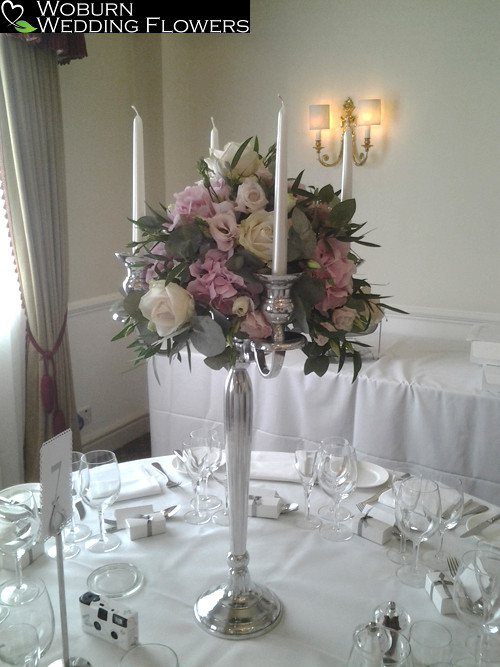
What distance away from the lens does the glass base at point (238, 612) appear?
0.83 metres

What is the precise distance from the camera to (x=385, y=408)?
6.55 ft

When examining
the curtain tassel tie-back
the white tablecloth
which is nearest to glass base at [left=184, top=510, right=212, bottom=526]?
the white tablecloth

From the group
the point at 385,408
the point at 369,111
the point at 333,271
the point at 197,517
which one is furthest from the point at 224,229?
the point at 369,111

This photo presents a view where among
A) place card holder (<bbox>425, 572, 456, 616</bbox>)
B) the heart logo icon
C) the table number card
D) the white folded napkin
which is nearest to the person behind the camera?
the table number card

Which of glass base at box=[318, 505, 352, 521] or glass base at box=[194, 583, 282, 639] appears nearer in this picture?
glass base at box=[194, 583, 282, 639]

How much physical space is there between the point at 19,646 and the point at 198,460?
497 millimetres

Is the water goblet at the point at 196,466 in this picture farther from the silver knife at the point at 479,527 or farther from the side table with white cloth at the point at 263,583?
the silver knife at the point at 479,527

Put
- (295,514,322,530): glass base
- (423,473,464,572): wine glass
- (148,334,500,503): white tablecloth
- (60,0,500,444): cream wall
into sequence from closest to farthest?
(423,473,464,572): wine glass, (295,514,322,530): glass base, (148,334,500,503): white tablecloth, (60,0,500,444): cream wall

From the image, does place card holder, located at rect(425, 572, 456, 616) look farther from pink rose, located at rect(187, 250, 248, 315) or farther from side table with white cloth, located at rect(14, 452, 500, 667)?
pink rose, located at rect(187, 250, 248, 315)

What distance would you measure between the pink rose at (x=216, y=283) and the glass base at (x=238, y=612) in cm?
48

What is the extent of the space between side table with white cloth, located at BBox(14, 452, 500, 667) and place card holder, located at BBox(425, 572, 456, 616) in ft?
0.04

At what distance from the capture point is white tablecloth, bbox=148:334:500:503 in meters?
1.87

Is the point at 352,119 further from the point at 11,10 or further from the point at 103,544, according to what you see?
the point at 103,544

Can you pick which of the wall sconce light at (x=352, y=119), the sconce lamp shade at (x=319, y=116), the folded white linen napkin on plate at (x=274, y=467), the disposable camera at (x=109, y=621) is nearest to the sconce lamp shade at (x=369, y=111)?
the wall sconce light at (x=352, y=119)
